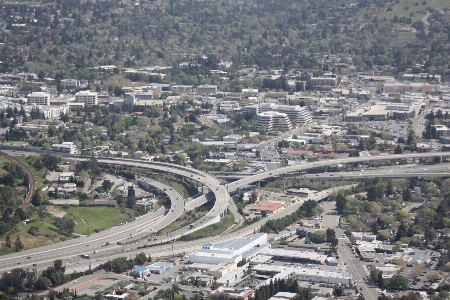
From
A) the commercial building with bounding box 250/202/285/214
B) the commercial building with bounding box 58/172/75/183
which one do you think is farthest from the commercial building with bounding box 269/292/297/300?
the commercial building with bounding box 58/172/75/183

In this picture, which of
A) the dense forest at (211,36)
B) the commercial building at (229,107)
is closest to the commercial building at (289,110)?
the commercial building at (229,107)

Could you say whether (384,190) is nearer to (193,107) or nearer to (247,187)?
(247,187)

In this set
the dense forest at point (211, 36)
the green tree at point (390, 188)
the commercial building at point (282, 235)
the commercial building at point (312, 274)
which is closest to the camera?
the commercial building at point (312, 274)

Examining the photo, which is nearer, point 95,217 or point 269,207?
point 95,217

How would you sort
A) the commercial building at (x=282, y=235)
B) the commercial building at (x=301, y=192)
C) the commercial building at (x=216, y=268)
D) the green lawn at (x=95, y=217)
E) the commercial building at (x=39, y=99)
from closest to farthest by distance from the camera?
the commercial building at (x=216, y=268) < the commercial building at (x=282, y=235) < the green lawn at (x=95, y=217) < the commercial building at (x=301, y=192) < the commercial building at (x=39, y=99)

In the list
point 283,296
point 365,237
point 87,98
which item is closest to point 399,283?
point 283,296

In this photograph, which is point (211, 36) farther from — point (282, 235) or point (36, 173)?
point (282, 235)

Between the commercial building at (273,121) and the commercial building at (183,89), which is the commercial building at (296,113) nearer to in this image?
the commercial building at (273,121)
